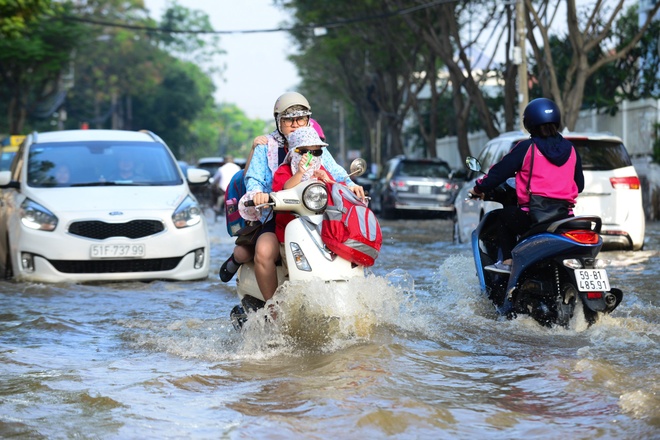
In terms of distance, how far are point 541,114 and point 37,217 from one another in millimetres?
5122

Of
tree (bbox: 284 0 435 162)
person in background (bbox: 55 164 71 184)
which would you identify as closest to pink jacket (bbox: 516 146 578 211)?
person in background (bbox: 55 164 71 184)

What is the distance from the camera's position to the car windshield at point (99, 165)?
11172 mm

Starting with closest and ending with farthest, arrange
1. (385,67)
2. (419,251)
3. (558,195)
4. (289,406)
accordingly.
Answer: (289,406), (558,195), (419,251), (385,67)

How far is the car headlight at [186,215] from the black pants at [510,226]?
376cm

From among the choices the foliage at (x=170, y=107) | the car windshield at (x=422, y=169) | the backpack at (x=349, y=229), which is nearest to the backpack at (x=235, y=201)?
the backpack at (x=349, y=229)

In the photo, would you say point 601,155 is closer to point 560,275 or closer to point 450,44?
point 560,275

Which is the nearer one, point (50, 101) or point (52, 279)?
point (52, 279)

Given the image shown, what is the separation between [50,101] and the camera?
225 feet

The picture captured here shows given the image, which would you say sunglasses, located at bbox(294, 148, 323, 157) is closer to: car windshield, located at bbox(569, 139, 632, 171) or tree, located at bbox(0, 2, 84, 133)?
car windshield, located at bbox(569, 139, 632, 171)

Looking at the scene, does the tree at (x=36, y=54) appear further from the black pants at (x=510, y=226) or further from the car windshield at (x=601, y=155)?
the black pants at (x=510, y=226)

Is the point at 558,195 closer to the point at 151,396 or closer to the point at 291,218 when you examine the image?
the point at 291,218

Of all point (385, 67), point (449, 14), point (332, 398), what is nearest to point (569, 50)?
point (449, 14)

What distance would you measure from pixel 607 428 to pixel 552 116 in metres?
3.09

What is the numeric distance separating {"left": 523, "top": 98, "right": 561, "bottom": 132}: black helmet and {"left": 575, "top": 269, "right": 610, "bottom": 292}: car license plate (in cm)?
102
